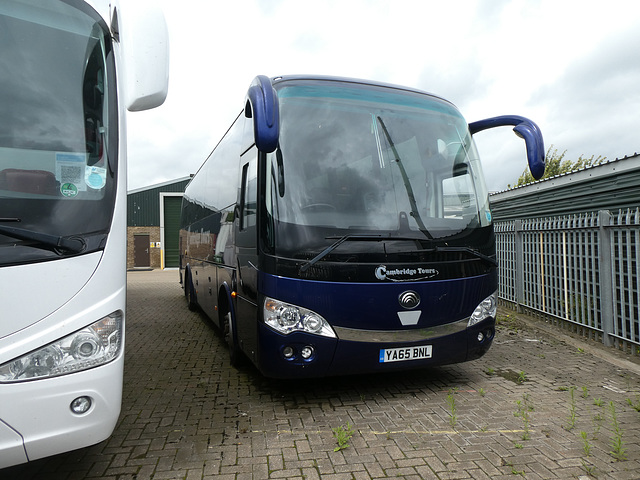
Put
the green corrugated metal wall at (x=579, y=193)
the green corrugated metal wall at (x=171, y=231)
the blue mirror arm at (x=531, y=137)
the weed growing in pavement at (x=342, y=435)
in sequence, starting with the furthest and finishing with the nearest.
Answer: the green corrugated metal wall at (x=171, y=231), the green corrugated metal wall at (x=579, y=193), the blue mirror arm at (x=531, y=137), the weed growing in pavement at (x=342, y=435)

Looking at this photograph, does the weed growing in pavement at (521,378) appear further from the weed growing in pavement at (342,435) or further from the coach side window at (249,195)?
the coach side window at (249,195)

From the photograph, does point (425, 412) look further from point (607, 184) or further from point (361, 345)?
point (607, 184)

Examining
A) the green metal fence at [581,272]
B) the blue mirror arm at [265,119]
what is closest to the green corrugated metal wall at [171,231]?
the green metal fence at [581,272]

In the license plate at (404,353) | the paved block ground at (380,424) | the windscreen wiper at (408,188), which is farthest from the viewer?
the windscreen wiper at (408,188)

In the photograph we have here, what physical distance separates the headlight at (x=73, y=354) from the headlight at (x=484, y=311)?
3070 mm

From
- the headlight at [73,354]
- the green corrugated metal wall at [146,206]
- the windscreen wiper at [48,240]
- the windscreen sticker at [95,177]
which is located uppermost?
the green corrugated metal wall at [146,206]

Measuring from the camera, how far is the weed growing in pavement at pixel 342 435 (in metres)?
3.15

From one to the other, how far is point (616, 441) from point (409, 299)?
1.79 m

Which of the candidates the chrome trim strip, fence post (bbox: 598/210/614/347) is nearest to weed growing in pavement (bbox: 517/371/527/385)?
the chrome trim strip

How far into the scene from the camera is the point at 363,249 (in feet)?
12.1

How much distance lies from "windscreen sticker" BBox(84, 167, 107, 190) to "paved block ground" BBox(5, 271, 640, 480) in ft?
6.08

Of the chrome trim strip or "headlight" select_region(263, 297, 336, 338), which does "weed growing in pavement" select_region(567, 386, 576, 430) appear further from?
"headlight" select_region(263, 297, 336, 338)

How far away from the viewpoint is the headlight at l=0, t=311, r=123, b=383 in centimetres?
208

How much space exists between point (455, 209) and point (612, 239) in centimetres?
295
